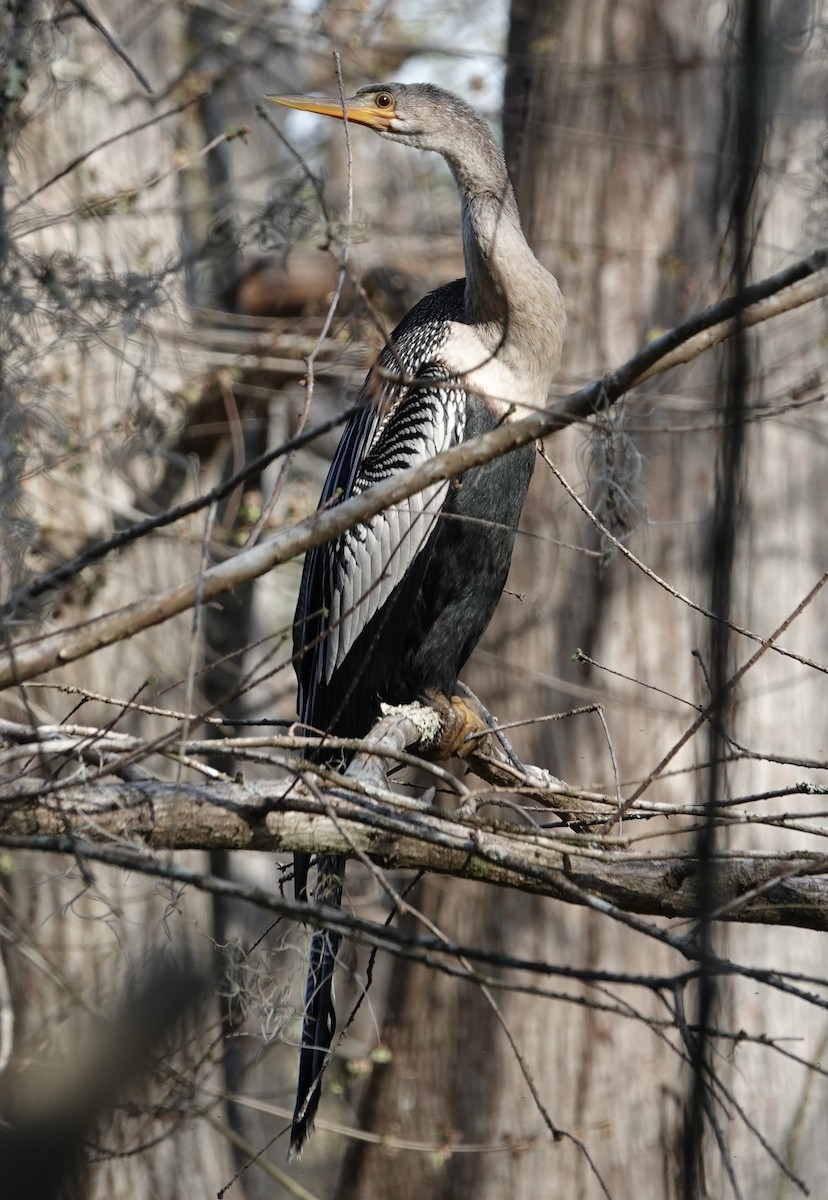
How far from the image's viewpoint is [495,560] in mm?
3049

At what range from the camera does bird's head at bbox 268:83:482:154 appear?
123 inches

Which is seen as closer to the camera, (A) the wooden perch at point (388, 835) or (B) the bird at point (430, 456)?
(A) the wooden perch at point (388, 835)

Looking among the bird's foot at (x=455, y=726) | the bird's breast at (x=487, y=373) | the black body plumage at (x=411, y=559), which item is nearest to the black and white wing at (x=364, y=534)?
the black body plumage at (x=411, y=559)

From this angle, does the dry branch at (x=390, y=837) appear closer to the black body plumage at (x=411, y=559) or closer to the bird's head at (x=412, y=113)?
the black body plumage at (x=411, y=559)

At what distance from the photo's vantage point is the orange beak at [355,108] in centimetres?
304

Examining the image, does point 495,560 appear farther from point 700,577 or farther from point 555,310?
point 700,577

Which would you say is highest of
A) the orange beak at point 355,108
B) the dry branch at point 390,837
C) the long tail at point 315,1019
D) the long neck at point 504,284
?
the orange beak at point 355,108

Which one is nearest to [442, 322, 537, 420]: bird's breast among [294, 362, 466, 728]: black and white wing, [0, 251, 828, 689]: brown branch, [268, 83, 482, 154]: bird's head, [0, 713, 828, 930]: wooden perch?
[294, 362, 466, 728]: black and white wing

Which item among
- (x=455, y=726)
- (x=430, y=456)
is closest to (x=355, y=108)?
(x=430, y=456)

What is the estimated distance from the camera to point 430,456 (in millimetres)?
2949

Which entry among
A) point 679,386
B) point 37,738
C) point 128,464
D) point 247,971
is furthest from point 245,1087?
point 37,738

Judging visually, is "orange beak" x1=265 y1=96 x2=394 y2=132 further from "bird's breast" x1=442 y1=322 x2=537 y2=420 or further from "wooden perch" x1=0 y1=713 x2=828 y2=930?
"wooden perch" x1=0 y1=713 x2=828 y2=930

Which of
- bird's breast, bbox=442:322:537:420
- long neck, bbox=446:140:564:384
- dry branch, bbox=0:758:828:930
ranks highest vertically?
long neck, bbox=446:140:564:384

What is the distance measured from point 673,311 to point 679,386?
418mm
